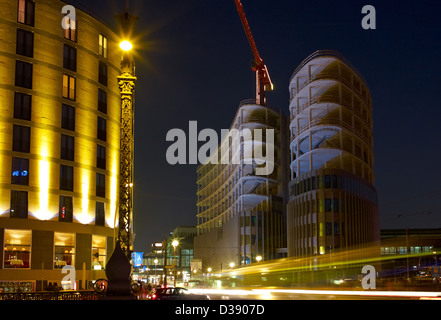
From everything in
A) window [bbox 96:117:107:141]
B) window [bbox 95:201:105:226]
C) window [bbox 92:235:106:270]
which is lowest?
window [bbox 92:235:106:270]

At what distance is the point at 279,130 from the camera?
114 m

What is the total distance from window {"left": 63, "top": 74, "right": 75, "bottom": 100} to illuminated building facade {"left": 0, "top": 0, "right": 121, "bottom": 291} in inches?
3.9

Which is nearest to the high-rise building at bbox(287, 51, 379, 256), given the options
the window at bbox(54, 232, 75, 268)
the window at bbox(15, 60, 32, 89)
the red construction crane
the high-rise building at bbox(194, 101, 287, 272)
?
the high-rise building at bbox(194, 101, 287, 272)

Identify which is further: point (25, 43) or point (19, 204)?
point (25, 43)

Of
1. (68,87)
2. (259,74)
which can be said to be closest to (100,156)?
(68,87)

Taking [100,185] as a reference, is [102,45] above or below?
above

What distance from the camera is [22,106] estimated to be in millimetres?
51531

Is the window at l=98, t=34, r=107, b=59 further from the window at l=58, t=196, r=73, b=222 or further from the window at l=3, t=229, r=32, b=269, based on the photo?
the window at l=3, t=229, r=32, b=269

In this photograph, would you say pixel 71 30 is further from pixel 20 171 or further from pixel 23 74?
pixel 20 171

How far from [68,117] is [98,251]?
1414cm

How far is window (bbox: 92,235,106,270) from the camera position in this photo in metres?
56.8

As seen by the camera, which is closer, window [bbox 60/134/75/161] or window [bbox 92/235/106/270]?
window [bbox 60/134/75/161]
